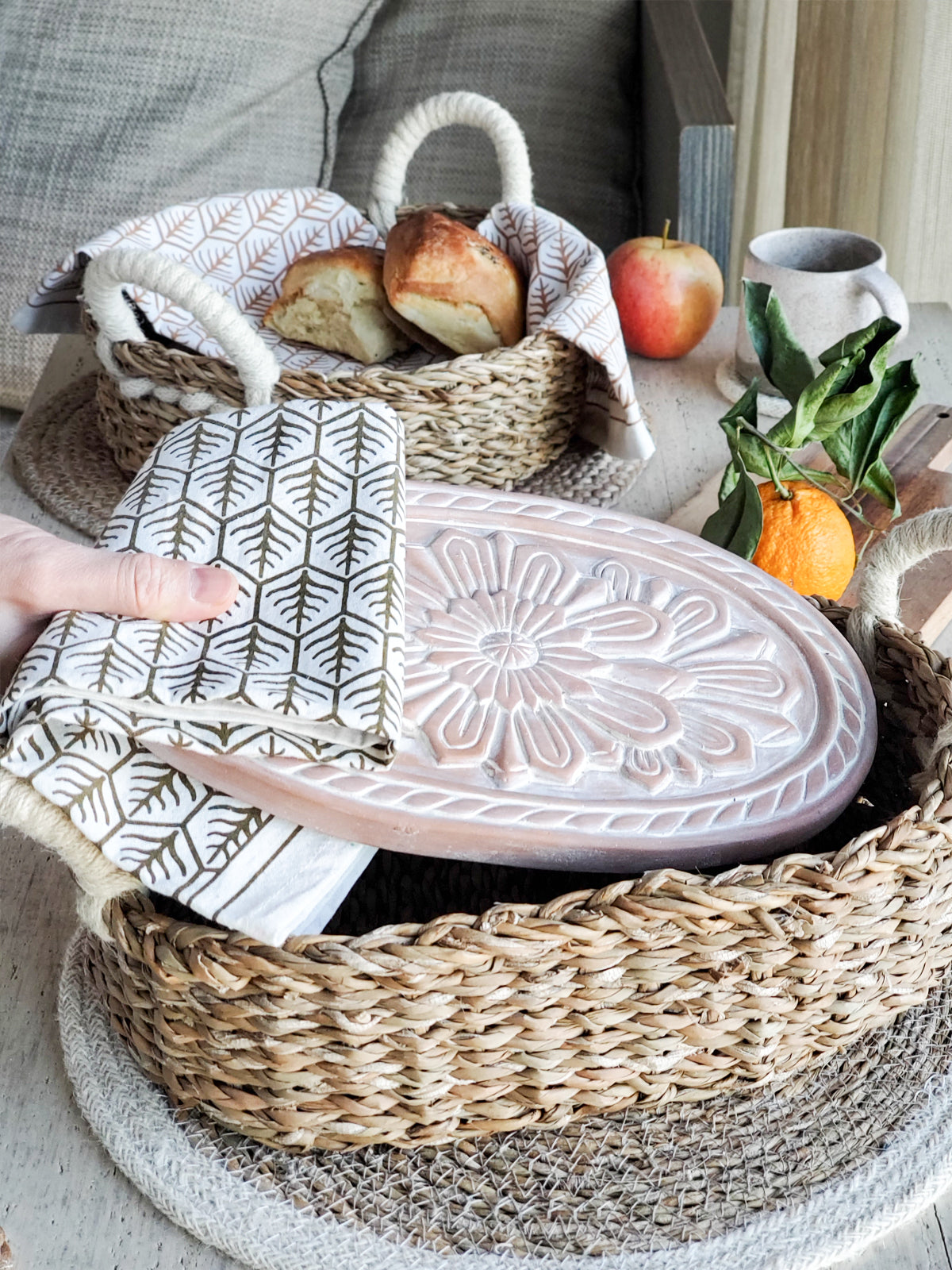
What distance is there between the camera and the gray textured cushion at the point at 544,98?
188cm

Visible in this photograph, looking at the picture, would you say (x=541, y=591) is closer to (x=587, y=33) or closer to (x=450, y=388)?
(x=450, y=388)

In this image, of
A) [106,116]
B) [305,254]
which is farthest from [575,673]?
[106,116]

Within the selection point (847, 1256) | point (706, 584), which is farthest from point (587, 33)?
point (847, 1256)

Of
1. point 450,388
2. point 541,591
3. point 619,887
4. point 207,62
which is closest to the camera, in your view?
point 619,887

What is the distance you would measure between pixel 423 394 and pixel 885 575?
1.24ft

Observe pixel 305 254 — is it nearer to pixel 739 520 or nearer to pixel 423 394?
pixel 423 394

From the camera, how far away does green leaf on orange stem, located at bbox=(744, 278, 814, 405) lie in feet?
2.71

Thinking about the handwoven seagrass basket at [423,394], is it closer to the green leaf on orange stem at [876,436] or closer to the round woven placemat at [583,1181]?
the green leaf on orange stem at [876,436]

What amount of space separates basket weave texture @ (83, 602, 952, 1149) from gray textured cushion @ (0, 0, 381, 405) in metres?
1.54

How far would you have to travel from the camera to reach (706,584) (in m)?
0.58

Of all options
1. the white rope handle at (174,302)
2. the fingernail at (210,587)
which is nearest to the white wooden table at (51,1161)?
the fingernail at (210,587)

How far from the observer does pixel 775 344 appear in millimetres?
832

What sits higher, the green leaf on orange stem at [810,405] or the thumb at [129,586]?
the thumb at [129,586]

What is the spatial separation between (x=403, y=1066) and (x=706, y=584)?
273 mm
